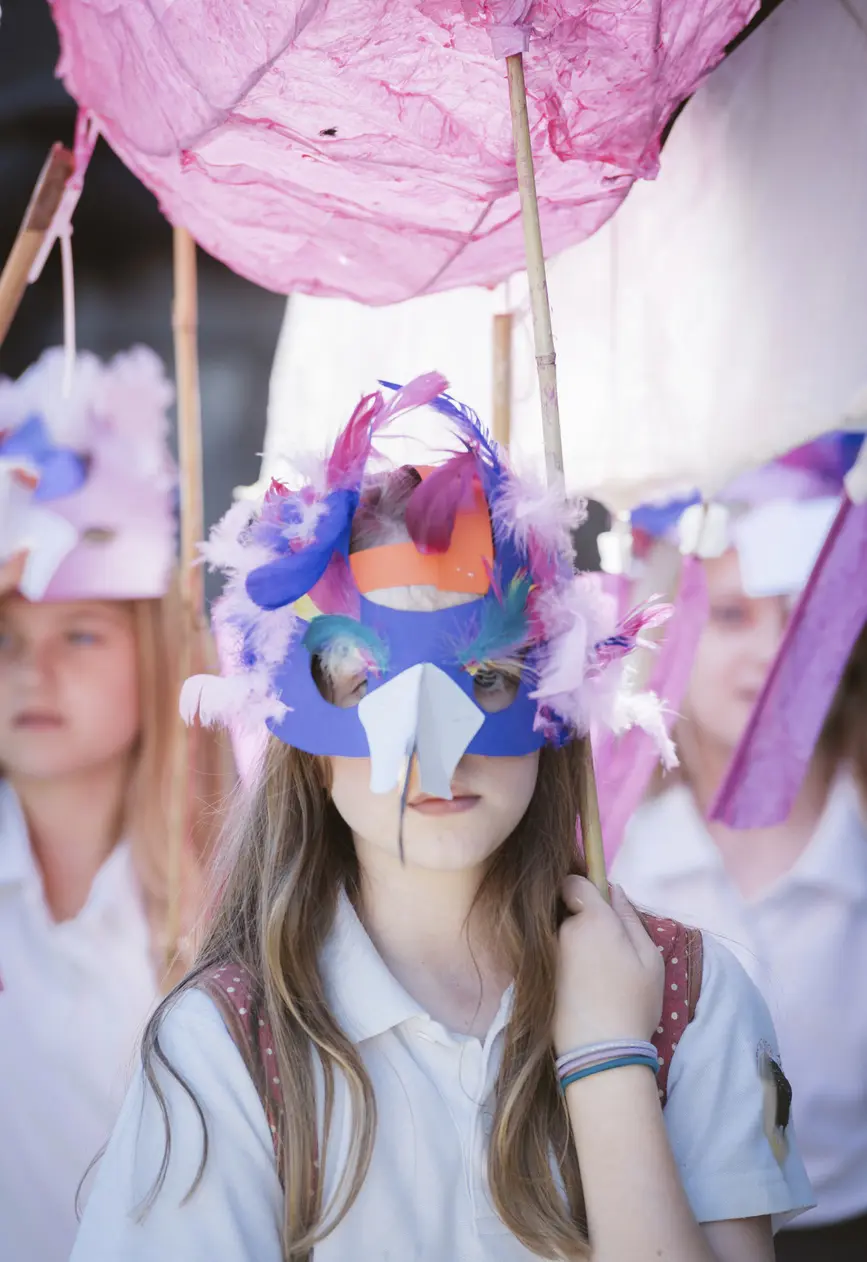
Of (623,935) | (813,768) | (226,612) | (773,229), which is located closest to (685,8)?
(773,229)

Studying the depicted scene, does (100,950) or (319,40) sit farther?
(100,950)

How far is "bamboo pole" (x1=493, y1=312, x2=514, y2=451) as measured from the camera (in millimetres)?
1991

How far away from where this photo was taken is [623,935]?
43.4 inches

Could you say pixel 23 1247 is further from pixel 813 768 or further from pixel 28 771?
pixel 813 768

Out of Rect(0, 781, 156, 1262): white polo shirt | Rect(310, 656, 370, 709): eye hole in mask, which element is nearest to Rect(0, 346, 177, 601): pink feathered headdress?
Rect(0, 781, 156, 1262): white polo shirt

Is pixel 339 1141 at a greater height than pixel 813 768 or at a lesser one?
lesser

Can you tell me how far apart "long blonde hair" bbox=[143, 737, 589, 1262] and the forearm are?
57 millimetres

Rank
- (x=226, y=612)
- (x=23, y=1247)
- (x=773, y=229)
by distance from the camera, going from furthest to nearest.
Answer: (x=23, y=1247)
(x=773, y=229)
(x=226, y=612)

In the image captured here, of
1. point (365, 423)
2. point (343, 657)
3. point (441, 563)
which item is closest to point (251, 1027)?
point (343, 657)

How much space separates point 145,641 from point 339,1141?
4.02ft

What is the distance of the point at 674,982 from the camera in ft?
3.81

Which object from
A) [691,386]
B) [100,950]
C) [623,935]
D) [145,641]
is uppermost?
[691,386]

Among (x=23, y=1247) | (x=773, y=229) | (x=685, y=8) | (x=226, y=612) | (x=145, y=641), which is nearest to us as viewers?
(x=226, y=612)

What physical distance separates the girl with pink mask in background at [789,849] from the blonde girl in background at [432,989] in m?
A: 0.74
